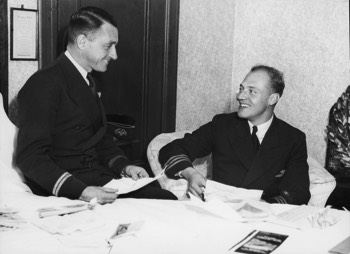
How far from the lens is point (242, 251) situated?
163 centimetres

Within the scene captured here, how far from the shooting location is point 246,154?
304 centimetres

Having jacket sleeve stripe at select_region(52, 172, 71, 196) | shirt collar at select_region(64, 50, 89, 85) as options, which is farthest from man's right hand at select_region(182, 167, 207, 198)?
shirt collar at select_region(64, 50, 89, 85)

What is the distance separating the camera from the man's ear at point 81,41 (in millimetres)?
2730

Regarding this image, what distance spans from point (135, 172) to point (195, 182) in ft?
1.26

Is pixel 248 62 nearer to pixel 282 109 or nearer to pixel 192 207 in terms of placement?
pixel 282 109

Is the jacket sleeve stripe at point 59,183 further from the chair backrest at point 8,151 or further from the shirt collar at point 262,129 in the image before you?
the shirt collar at point 262,129

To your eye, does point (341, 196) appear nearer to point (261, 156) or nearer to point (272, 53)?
point (261, 156)

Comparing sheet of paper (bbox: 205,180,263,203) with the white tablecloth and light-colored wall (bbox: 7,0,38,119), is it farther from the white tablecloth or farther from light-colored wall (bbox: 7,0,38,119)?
light-colored wall (bbox: 7,0,38,119)

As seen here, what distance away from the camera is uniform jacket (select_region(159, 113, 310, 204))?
2955 mm

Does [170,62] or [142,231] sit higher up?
[170,62]

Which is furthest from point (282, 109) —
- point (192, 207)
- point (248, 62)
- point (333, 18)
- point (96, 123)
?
point (192, 207)

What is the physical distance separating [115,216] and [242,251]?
543 millimetres

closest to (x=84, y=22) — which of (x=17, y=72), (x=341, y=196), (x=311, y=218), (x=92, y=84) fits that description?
(x=92, y=84)

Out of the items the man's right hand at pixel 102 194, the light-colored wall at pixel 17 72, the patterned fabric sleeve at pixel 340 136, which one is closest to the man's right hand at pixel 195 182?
the man's right hand at pixel 102 194
